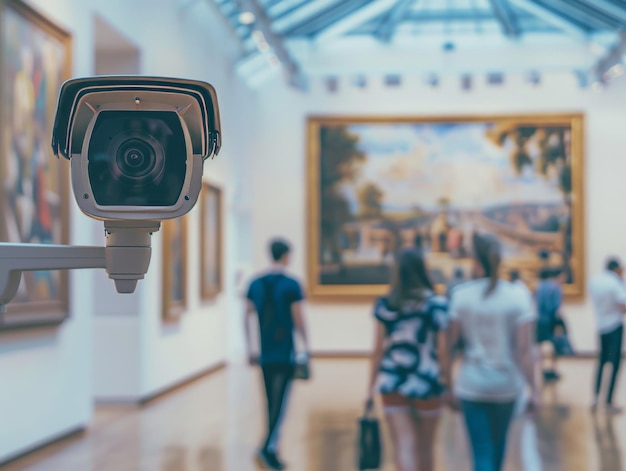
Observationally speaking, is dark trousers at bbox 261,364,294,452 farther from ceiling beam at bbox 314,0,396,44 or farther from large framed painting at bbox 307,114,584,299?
large framed painting at bbox 307,114,584,299

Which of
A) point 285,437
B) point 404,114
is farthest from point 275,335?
point 404,114

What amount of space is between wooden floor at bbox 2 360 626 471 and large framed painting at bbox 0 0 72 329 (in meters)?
1.44

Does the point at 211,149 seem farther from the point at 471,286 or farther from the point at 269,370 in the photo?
the point at 269,370

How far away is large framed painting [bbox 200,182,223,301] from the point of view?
17.1 metres

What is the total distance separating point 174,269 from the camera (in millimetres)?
14875

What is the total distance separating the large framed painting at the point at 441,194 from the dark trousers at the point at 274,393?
1268cm

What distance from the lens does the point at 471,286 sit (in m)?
5.83

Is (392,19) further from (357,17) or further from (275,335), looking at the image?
Answer: (275,335)

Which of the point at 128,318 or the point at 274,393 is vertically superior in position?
the point at 128,318

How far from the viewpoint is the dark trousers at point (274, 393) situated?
848 centimetres

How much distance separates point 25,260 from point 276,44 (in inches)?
618

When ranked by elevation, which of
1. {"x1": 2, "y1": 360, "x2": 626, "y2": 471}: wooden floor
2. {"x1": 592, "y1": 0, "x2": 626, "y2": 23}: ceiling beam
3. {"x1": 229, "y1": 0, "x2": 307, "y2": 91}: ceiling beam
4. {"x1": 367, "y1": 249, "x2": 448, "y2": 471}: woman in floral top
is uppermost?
{"x1": 592, "y1": 0, "x2": 626, "y2": 23}: ceiling beam

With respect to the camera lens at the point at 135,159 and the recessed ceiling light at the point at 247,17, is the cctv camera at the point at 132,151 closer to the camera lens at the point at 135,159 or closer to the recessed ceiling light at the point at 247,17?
the camera lens at the point at 135,159

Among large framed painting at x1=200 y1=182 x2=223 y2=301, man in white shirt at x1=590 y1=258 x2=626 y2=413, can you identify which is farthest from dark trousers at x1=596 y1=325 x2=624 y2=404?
large framed painting at x1=200 y1=182 x2=223 y2=301
